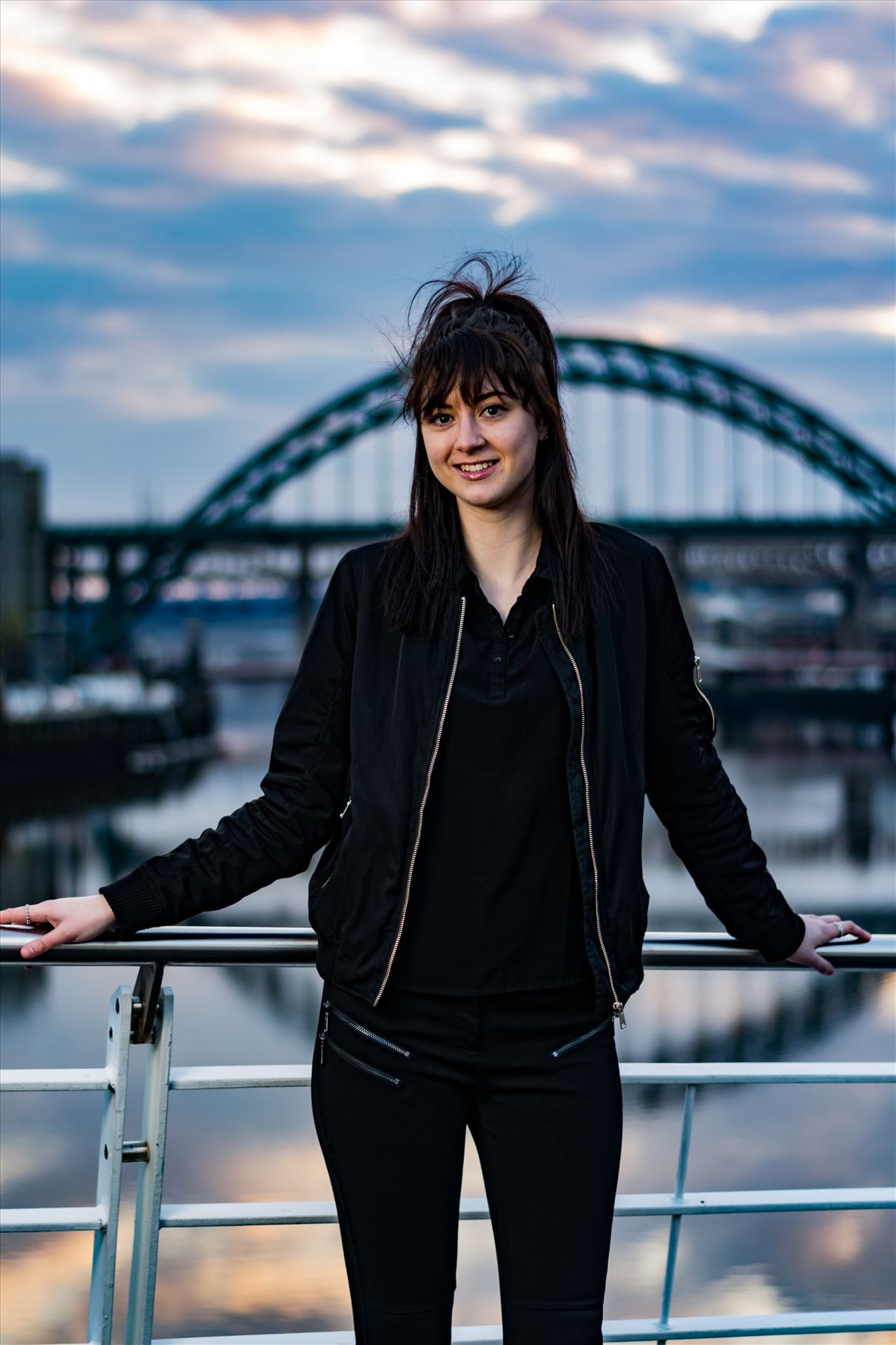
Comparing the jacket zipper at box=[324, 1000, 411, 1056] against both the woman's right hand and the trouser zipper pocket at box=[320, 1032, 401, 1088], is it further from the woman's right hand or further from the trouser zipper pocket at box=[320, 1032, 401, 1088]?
the woman's right hand

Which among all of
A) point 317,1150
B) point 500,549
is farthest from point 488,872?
point 317,1150

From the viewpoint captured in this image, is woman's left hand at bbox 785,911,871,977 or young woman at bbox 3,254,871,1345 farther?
woman's left hand at bbox 785,911,871,977

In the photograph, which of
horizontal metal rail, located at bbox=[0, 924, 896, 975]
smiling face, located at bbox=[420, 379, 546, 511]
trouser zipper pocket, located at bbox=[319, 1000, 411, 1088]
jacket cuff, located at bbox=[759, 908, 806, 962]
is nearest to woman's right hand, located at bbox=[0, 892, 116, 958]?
horizontal metal rail, located at bbox=[0, 924, 896, 975]

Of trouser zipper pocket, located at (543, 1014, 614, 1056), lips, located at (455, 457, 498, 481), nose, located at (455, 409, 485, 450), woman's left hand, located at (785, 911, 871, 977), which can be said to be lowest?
trouser zipper pocket, located at (543, 1014, 614, 1056)

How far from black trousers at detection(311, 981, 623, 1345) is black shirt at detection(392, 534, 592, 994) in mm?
28

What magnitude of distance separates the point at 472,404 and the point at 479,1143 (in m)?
0.64

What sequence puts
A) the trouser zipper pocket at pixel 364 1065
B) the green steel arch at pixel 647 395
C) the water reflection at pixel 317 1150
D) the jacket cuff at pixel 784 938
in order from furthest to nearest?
1. the green steel arch at pixel 647 395
2. the water reflection at pixel 317 1150
3. the jacket cuff at pixel 784 938
4. the trouser zipper pocket at pixel 364 1065

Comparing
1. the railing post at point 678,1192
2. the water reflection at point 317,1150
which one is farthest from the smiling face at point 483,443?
the water reflection at point 317,1150

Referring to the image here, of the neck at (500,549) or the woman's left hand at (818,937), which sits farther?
the woman's left hand at (818,937)

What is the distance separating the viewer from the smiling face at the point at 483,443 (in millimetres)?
1220

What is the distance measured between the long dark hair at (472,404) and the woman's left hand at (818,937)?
0.45 meters

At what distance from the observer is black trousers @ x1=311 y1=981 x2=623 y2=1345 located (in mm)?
1177

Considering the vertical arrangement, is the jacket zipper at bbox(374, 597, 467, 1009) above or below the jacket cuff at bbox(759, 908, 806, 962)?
above

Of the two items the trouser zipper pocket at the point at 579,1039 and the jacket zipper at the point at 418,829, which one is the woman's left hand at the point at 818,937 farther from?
the jacket zipper at the point at 418,829
